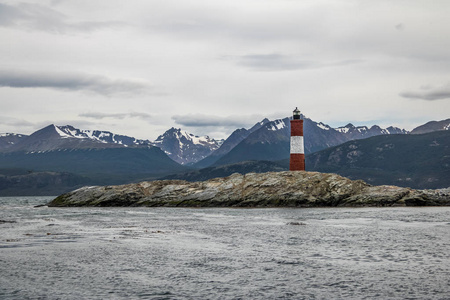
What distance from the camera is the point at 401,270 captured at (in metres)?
33.2

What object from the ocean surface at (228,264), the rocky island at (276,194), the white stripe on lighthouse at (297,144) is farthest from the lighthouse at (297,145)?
the ocean surface at (228,264)

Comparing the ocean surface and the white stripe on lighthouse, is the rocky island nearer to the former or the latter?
the white stripe on lighthouse

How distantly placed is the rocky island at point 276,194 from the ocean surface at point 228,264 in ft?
185

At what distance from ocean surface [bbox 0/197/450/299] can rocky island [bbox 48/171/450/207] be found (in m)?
56.5

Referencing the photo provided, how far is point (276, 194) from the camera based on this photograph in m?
117

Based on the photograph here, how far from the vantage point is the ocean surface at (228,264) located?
90.2 feet

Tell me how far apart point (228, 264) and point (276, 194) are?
8228 centimetres

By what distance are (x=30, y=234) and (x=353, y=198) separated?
7808 centimetres

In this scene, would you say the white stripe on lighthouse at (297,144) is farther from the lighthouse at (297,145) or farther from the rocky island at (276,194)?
the rocky island at (276,194)

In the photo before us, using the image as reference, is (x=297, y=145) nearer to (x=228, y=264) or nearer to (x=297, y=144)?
(x=297, y=144)

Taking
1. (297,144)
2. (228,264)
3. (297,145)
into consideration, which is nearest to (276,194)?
(297,145)

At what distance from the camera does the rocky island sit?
11512cm

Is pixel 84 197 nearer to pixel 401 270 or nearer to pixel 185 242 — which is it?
pixel 185 242

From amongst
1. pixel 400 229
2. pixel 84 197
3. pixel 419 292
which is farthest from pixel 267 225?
pixel 84 197
